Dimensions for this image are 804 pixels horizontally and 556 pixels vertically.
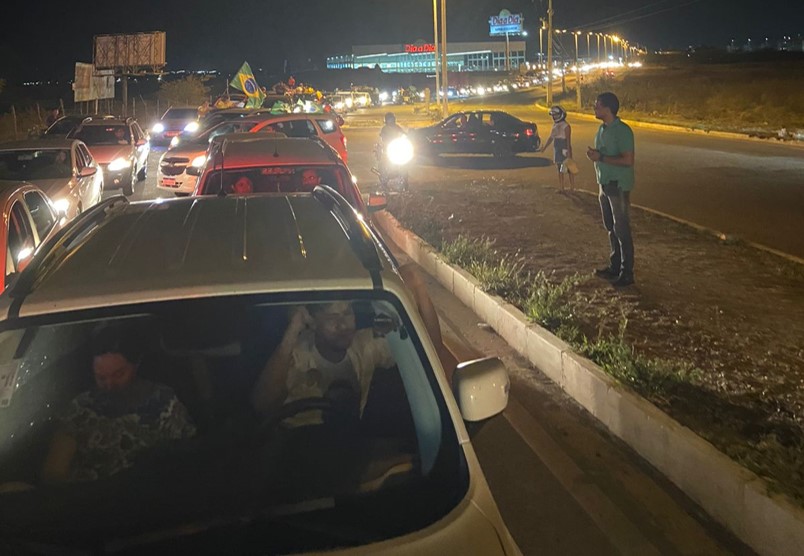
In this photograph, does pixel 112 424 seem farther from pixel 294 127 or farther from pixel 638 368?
pixel 294 127

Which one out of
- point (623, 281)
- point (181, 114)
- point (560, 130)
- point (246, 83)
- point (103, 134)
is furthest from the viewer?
point (246, 83)

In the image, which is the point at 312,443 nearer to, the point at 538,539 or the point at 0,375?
the point at 0,375

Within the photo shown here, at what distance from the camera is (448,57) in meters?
156

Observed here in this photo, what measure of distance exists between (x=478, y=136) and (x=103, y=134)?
35.6 ft

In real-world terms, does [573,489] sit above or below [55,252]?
below

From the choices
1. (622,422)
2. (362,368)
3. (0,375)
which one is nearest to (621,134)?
(622,422)

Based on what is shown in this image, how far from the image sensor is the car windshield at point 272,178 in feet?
26.2

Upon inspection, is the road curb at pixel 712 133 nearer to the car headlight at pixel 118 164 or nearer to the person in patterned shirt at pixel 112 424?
the car headlight at pixel 118 164

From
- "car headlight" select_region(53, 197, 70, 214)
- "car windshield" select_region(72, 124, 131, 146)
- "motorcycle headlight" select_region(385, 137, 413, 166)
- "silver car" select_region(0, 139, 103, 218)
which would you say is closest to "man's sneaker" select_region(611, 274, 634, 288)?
"car headlight" select_region(53, 197, 70, 214)

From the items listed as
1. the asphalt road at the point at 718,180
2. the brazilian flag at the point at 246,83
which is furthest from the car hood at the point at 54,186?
the brazilian flag at the point at 246,83

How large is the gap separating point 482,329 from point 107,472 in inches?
239

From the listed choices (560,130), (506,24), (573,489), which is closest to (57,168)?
(560,130)

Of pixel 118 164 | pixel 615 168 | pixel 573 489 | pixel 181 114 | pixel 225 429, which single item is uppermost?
pixel 181 114

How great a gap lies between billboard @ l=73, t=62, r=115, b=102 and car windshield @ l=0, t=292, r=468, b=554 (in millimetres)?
41269
